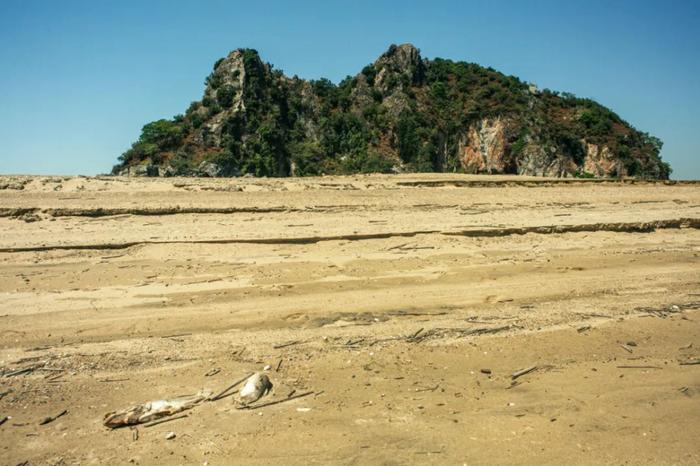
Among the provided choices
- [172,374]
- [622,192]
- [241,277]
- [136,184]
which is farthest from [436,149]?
[172,374]

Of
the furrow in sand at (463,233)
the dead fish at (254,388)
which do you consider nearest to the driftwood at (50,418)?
the dead fish at (254,388)

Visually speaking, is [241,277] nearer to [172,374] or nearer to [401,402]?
[172,374]

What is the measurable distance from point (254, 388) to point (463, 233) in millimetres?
5777

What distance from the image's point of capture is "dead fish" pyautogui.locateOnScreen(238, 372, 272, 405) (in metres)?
4.77

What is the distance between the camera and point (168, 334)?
19.8 feet

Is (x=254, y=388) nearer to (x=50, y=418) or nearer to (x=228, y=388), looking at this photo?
(x=228, y=388)

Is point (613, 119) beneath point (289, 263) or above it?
above

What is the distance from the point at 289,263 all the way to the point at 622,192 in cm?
900

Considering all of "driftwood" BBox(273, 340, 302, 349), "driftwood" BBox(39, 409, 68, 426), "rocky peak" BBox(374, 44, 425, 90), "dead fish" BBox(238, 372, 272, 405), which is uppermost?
"rocky peak" BBox(374, 44, 425, 90)

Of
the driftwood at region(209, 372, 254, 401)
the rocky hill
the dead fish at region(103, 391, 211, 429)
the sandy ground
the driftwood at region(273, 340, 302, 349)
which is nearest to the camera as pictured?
the sandy ground

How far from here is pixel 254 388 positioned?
16.0ft

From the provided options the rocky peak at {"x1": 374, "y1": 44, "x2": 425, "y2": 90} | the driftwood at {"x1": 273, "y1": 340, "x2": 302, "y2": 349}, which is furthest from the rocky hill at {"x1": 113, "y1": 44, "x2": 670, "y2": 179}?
the driftwood at {"x1": 273, "y1": 340, "x2": 302, "y2": 349}

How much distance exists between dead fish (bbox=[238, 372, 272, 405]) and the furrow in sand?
4133 mm

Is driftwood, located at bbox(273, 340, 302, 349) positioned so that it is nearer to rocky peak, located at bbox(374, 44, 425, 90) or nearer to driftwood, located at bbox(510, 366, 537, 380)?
driftwood, located at bbox(510, 366, 537, 380)
